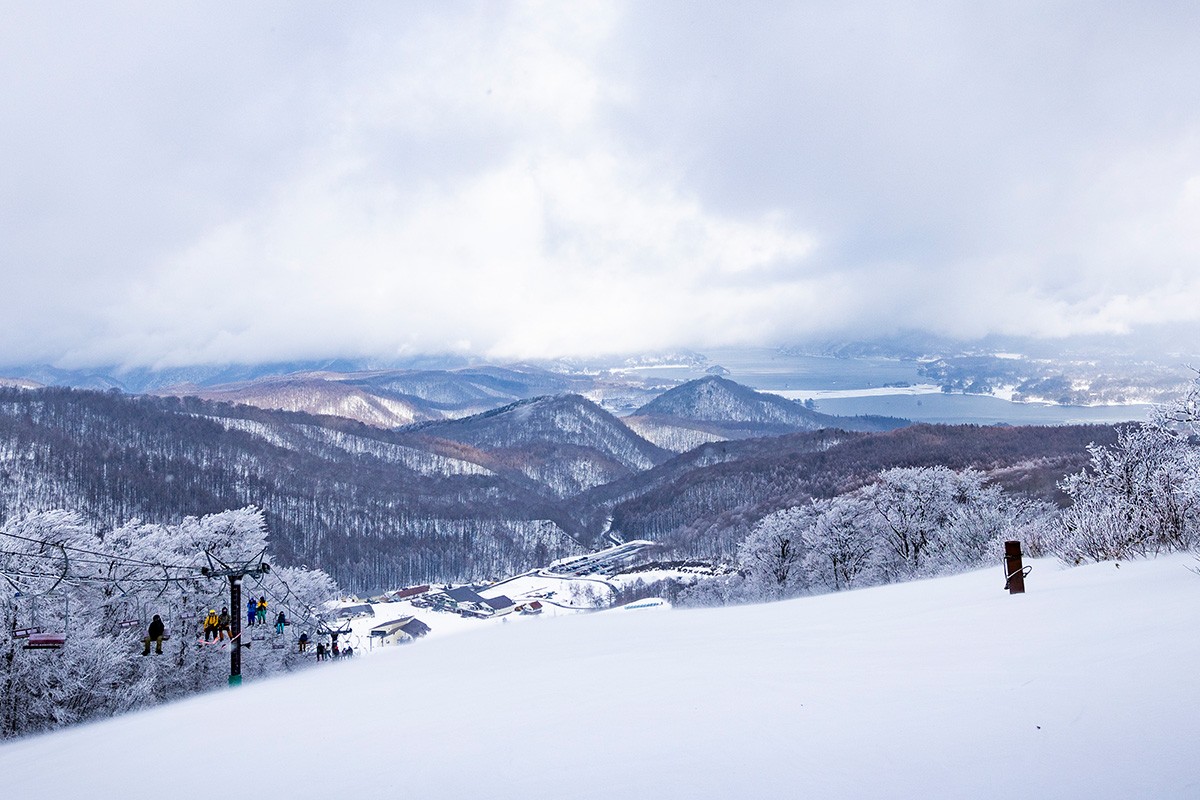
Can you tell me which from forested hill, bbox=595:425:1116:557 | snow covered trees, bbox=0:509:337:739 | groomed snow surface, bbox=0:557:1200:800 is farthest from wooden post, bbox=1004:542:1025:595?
forested hill, bbox=595:425:1116:557

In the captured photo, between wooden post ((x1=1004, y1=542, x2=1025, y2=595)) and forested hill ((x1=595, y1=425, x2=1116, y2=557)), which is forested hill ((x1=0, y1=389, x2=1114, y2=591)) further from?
wooden post ((x1=1004, y1=542, x2=1025, y2=595))

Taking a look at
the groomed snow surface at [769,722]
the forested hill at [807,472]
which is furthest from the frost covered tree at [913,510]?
the forested hill at [807,472]

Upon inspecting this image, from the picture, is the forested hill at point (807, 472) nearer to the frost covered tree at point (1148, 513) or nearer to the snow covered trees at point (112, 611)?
the frost covered tree at point (1148, 513)

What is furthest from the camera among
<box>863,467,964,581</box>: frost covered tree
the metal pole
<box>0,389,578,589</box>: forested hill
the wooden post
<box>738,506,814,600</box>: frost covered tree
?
<box>0,389,578,589</box>: forested hill

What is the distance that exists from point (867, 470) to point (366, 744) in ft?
487

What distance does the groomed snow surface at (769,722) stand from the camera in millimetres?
3895

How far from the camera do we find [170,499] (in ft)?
520

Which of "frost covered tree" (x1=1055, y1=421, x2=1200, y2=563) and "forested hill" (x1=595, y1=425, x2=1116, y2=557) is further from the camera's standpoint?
"forested hill" (x1=595, y1=425, x2=1116, y2=557)

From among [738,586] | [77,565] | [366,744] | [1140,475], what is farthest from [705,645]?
[738,586]

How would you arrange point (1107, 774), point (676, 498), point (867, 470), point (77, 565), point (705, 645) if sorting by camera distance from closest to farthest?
point (1107, 774), point (705, 645), point (77, 565), point (867, 470), point (676, 498)

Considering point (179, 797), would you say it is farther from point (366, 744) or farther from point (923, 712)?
point (923, 712)

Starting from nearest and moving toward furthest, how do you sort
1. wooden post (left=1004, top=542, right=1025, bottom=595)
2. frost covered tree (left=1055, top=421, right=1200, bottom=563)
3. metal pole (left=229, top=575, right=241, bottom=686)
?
wooden post (left=1004, top=542, right=1025, bottom=595) → frost covered tree (left=1055, top=421, right=1200, bottom=563) → metal pole (left=229, top=575, right=241, bottom=686)

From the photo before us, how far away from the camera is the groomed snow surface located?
12.8 ft

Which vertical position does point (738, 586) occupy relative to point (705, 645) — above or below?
below
